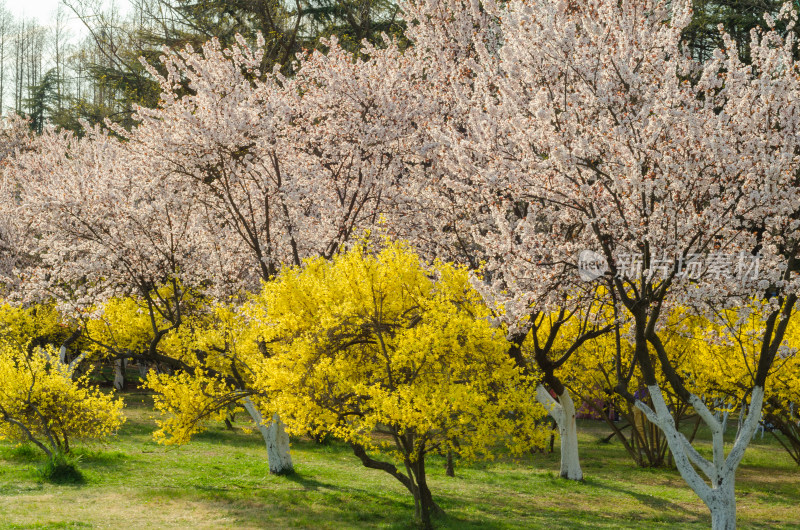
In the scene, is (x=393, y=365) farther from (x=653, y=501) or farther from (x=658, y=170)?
(x=653, y=501)

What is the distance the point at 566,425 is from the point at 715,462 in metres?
6.71

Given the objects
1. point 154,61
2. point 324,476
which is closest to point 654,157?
point 324,476

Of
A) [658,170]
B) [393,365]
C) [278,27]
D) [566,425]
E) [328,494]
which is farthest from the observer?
[278,27]

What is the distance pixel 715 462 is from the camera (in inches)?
436

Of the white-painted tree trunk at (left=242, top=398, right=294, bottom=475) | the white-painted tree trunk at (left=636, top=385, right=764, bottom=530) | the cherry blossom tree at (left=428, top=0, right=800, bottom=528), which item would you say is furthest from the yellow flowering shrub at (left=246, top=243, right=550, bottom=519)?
the white-painted tree trunk at (left=242, top=398, right=294, bottom=475)

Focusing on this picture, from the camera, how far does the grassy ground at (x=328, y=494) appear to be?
12961 millimetres

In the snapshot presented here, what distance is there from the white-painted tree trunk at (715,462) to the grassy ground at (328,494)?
3.09 m

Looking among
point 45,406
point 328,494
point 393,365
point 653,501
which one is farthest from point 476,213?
point 45,406

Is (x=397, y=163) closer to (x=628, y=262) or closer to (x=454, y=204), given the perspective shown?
(x=454, y=204)

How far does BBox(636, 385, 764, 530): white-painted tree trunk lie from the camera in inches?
423

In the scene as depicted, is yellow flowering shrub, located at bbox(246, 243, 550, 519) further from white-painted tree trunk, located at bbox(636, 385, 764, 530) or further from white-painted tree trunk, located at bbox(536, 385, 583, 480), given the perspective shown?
white-painted tree trunk, located at bbox(536, 385, 583, 480)

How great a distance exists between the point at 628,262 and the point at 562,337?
8650 millimetres

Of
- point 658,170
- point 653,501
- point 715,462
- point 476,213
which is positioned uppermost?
point 476,213

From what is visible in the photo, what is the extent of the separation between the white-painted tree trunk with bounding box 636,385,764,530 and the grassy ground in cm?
309
